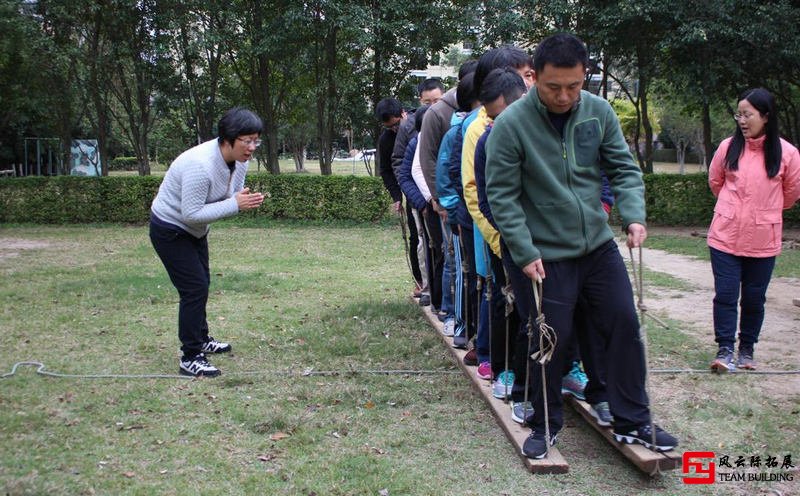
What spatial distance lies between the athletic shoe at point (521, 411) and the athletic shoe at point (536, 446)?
24 centimetres

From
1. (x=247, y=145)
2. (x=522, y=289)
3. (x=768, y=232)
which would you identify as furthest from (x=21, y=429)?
(x=768, y=232)

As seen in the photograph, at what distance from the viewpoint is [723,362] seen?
512 cm

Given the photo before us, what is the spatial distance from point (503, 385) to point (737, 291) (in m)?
1.88

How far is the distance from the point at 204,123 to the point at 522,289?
18.0m

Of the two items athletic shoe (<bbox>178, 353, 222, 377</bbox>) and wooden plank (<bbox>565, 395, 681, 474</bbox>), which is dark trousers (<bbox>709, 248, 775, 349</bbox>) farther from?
athletic shoe (<bbox>178, 353, 222, 377</bbox>)

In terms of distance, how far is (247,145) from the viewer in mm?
4977

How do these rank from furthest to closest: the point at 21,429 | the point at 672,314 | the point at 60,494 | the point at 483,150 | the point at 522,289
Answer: the point at 672,314 → the point at 21,429 → the point at 483,150 → the point at 522,289 → the point at 60,494

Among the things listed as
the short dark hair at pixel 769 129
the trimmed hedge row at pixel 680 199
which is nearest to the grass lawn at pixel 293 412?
the short dark hair at pixel 769 129

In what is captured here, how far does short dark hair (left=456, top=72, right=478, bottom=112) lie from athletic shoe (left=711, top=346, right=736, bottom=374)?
7.79 feet

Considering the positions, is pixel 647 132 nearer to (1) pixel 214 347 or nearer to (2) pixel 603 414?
(1) pixel 214 347

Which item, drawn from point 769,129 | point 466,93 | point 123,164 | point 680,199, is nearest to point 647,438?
point 466,93

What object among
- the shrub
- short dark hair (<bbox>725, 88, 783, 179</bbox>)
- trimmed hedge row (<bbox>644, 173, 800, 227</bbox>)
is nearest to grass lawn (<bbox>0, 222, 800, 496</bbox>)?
short dark hair (<bbox>725, 88, 783, 179</bbox>)

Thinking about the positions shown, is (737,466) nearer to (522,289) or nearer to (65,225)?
(522,289)

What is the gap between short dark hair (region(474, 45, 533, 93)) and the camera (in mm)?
4363
